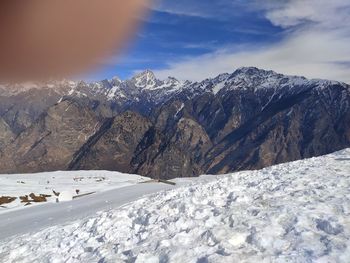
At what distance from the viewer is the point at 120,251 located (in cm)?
1184

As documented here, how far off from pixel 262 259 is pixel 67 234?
7.43 m

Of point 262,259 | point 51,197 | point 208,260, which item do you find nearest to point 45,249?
point 208,260

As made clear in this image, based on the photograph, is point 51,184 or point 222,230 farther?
point 51,184

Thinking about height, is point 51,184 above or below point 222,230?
below

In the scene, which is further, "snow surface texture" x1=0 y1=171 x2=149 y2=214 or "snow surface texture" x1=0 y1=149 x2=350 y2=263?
"snow surface texture" x1=0 y1=171 x2=149 y2=214

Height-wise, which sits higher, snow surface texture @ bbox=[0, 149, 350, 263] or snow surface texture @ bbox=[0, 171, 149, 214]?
snow surface texture @ bbox=[0, 149, 350, 263]

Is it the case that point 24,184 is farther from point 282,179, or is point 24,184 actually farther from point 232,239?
point 232,239

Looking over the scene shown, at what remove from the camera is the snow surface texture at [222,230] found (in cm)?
1017

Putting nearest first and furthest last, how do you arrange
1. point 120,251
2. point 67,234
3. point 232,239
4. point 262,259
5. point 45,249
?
point 262,259 → point 232,239 → point 120,251 → point 45,249 → point 67,234

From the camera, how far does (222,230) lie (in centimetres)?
1179

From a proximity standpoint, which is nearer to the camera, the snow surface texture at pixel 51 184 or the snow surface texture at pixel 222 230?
the snow surface texture at pixel 222 230

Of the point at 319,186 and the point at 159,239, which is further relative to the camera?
the point at 319,186

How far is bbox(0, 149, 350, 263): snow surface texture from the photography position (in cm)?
1017

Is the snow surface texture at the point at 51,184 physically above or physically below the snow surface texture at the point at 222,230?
below
